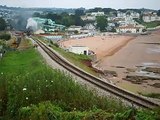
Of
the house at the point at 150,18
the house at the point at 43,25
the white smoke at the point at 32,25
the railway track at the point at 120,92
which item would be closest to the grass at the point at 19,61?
the railway track at the point at 120,92

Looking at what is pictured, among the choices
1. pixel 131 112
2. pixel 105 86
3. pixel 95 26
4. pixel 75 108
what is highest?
pixel 131 112

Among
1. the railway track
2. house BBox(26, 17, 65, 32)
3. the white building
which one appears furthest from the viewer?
house BBox(26, 17, 65, 32)

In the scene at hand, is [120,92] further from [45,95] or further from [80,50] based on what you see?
[80,50]

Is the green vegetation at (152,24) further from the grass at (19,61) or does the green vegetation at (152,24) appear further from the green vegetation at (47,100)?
the green vegetation at (47,100)

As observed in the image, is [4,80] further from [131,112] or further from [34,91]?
[131,112]

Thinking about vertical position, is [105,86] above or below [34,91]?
below

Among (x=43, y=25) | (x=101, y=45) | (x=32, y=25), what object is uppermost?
(x=32, y=25)

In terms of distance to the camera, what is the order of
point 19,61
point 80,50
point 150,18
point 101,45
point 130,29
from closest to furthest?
point 19,61
point 80,50
point 101,45
point 130,29
point 150,18

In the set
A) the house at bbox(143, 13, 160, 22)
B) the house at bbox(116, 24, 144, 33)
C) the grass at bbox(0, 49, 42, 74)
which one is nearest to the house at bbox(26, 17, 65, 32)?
the house at bbox(116, 24, 144, 33)

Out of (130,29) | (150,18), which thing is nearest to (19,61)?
(130,29)

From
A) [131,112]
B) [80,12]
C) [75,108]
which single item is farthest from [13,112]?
[80,12]

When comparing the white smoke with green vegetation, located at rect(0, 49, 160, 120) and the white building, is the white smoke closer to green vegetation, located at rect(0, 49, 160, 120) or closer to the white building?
the white building
